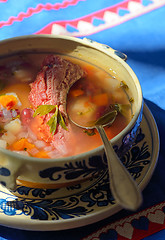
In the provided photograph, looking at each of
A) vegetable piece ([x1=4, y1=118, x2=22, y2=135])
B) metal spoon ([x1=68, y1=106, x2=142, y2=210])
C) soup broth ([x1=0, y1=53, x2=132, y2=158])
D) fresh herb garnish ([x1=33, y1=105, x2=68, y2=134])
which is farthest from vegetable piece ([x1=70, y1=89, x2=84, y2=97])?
metal spoon ([x1=68, y1=106, x2=142, y2=210])

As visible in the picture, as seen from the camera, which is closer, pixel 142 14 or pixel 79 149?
pixel 79 149

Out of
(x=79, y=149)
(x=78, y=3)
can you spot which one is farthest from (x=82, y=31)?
(x=79, y=149)

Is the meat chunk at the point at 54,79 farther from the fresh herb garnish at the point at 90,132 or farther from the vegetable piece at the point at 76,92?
the fresh herb garnish at the point at 90,132

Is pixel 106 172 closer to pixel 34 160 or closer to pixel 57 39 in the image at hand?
pixel 34 160

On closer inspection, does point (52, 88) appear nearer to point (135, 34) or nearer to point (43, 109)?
point (43, 109)

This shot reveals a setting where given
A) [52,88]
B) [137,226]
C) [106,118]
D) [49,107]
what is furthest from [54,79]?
[137,226]
